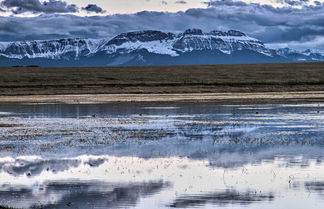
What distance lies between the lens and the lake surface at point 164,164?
1709 centimetres

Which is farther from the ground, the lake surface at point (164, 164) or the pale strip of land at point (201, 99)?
the lake surface at point (164, 164)

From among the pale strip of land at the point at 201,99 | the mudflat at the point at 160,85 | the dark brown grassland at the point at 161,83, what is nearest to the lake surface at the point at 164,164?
the pale strip of land at the point at 201,99

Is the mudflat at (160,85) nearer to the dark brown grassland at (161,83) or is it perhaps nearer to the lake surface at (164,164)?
the dark brown grassland at (161,83)

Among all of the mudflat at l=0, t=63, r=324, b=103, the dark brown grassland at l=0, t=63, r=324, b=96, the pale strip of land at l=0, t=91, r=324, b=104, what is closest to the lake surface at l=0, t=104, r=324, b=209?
the pale strip of land at l=0, t=91, r=324, b=104

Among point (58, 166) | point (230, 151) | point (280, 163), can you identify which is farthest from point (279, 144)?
point (58, 166)

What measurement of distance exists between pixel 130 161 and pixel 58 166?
2.79 m

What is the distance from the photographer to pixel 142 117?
44906mm

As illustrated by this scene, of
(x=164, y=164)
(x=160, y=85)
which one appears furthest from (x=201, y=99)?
(x=164, y=164)

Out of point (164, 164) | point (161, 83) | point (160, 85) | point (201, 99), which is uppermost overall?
point (164, 164)

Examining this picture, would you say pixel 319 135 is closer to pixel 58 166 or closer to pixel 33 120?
pixel 58 166

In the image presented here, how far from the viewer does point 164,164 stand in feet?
74.5

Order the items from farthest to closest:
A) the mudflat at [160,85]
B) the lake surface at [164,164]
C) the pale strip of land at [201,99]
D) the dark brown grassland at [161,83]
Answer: the dark brown grassland at [161,83]
the mudflat at [160,85]
the pale strip of land at [201,99]
the lake surface at [164,164]

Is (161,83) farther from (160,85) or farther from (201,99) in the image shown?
(201,99)

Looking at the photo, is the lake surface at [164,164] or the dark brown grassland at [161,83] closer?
the lake surface at [164,164]
